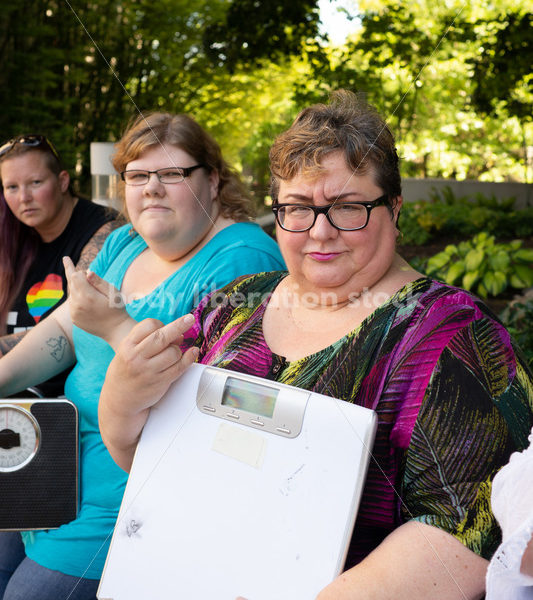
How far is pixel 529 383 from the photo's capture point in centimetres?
130

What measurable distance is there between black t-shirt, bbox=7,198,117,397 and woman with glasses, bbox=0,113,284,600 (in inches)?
18.4

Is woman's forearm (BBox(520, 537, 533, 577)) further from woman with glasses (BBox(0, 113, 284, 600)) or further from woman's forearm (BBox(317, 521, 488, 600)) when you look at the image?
woman with glasses (BBox(0, 113, 284, 600))

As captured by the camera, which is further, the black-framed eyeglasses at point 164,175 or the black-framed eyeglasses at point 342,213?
the black-framed eyeglasses at point 164,175

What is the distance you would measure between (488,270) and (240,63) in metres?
3.34

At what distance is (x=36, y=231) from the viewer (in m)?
3.22

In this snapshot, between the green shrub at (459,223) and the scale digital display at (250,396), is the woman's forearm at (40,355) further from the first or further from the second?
the green shrub at (459,223)

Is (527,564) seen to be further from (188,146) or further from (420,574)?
(188,146)

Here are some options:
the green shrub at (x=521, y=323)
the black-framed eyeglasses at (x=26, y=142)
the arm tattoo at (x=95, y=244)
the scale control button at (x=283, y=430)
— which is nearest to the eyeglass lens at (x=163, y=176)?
the arm tattoo at (x=95, y=244)

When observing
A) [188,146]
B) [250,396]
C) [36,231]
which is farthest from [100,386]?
[36,231]

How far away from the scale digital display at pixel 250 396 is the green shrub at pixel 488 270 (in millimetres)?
4322

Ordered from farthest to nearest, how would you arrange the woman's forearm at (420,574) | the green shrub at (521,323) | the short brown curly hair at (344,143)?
1. the green shrub at (521,323)
2. the short brown curly hair at (344,143)
3. the woman's forearm at (420,574)

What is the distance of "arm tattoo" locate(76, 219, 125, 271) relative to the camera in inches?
120

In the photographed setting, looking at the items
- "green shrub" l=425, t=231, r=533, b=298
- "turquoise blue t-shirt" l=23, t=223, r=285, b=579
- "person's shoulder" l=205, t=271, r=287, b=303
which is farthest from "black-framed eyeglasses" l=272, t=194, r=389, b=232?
"green shrub" l=425, t=231, r=533, b=298

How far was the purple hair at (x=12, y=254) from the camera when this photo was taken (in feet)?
10.1
